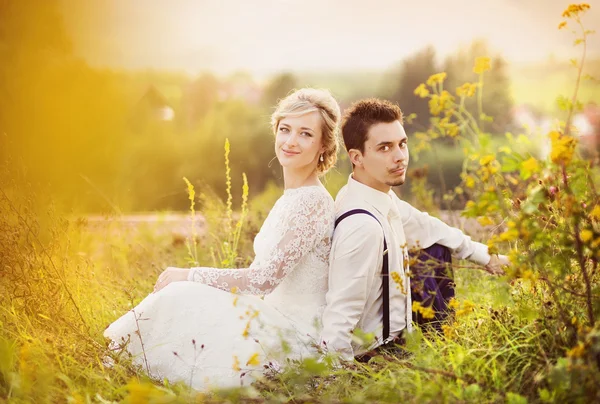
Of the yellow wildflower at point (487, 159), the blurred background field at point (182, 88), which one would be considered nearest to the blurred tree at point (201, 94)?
the blurred background field at point (182, 88)

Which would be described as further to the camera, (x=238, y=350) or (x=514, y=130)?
(x=514, y=130)

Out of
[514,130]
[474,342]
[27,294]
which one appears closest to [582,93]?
[514,130]

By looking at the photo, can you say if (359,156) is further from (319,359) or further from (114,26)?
(114,26)

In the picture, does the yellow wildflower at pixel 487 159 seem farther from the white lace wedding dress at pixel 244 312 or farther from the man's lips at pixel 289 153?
the man's lips at pixel 289 153

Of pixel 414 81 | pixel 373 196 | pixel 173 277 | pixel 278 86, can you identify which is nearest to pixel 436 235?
pixel 373 196

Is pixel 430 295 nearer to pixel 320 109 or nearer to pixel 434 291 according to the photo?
pixel 434 291

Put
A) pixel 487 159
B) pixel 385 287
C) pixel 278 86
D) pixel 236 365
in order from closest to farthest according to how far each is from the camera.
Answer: pixel 487 159 → pixel 236 365 → pixel 385 287 → pixel 278 86

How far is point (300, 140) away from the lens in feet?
10.6

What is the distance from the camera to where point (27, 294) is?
3514mm

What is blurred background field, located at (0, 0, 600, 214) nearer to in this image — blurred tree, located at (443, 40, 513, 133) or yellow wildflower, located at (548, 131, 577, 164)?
blurred tree, located at (443, 40, 513, 133)

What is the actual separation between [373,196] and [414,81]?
8.07 metres

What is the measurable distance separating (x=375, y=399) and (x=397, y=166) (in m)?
1.25

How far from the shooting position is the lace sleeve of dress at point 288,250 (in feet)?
9.89

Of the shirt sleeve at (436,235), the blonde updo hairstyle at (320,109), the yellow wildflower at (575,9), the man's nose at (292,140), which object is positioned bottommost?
the shirt sleeve at (436,235)
